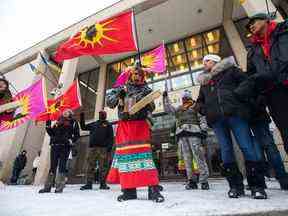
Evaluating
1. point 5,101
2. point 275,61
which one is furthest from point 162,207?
point 5,101

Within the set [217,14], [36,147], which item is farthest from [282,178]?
[36,147]

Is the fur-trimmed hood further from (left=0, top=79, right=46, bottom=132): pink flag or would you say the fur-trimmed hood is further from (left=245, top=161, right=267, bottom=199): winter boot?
(left=0, top=79, right=46, bottom=132): pink flag

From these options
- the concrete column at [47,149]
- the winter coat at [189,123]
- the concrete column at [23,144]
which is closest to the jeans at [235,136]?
the winter coat at [189,123]

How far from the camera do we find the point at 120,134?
9.27ft

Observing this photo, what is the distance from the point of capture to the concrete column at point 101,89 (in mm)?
11727

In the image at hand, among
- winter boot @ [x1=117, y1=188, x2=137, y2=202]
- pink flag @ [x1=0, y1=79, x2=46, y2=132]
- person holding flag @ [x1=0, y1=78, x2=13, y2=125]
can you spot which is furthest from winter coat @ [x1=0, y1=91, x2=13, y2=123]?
pink flag @ [x1=0, y1=79, x2=46, y2=132]

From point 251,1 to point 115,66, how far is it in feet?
26.3

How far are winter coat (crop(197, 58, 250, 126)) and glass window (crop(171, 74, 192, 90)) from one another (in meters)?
6.96

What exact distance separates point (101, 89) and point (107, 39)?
865 cm

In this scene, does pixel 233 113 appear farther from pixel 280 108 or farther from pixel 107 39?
pixel 107 39

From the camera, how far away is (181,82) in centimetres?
999

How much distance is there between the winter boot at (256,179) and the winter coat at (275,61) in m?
0.96

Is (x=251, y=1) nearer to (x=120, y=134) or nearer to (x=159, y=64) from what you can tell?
(x=159, y=64)

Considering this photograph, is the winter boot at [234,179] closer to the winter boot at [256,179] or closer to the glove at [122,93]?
the winter boot at [256,179]
